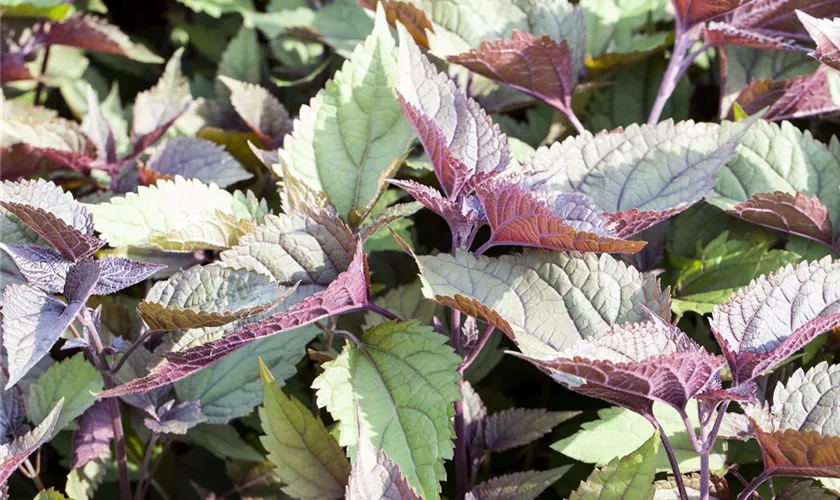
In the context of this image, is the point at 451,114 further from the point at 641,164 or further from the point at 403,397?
the point at 403,397

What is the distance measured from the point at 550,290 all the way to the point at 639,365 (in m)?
0.20

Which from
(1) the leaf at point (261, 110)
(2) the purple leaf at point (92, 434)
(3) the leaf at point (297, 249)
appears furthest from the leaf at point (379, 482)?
(1) the leaf at point (261, 110)

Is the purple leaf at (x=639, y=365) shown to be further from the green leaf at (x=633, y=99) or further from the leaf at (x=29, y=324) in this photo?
the green leaf at (x=633, y=99)

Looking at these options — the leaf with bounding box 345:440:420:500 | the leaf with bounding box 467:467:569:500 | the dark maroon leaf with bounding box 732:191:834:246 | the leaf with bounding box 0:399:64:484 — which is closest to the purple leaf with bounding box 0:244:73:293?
the leaf with bounding box 0:399:64:484

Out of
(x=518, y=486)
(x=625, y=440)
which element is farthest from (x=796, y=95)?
(x=518, y=486)

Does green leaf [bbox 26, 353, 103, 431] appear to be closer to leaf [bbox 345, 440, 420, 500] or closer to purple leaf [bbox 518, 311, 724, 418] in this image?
leaf [bbox 345, 440, 420, 500]

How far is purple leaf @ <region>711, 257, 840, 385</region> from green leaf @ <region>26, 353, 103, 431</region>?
2.56ft

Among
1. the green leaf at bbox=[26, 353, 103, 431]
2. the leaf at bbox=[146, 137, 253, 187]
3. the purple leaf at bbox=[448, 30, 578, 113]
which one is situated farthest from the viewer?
the leaf at bbox=[146, 137, 253, 187]

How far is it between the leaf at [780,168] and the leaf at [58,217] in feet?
2.78

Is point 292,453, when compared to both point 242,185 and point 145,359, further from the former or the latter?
point 242,185

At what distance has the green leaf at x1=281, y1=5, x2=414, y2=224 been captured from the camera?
111 centimetres

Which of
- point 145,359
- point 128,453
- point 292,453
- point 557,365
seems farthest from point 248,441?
point 557,365

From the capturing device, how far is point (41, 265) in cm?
90

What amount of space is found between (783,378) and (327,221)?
61 centimetres
